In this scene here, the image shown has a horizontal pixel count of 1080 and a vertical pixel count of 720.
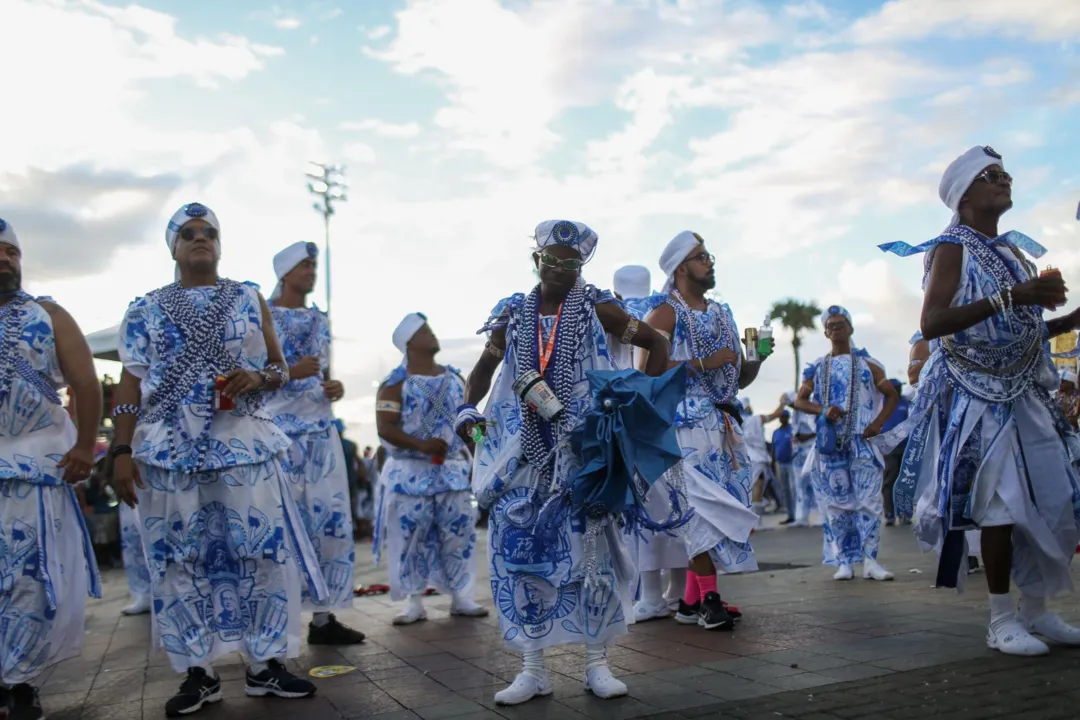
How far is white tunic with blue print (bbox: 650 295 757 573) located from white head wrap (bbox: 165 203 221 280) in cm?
301

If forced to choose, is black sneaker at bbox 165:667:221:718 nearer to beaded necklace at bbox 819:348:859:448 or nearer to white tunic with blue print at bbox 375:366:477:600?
white tunic with blue print at bbox 375:366:477:600

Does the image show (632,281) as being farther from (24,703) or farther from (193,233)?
(24,703)

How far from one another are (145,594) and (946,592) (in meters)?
6.87

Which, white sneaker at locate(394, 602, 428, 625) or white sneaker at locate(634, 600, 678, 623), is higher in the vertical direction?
white sneaker at locate(634, 600, 678, 623)

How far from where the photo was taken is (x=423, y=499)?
7.77m

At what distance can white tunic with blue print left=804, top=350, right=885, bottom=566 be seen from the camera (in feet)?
29.1

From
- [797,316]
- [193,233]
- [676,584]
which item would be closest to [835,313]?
[676,584]

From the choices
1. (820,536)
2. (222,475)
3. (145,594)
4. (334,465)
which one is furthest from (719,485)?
(820,536)

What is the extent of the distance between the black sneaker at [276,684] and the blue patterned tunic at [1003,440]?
327 cm

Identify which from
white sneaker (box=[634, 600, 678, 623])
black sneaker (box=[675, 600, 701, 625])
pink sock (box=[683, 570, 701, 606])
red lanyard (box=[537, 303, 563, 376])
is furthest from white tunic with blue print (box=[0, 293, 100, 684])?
pink sock (box=[683, 570, 701, 606])

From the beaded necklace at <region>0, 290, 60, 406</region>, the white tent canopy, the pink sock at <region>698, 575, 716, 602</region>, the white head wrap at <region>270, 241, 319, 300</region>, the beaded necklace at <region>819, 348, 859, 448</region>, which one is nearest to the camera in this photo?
the beaded necklace at <region>0, 290, 60, 406</region>

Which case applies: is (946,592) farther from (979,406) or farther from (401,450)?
(401,450)

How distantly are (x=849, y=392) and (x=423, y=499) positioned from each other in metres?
4.15

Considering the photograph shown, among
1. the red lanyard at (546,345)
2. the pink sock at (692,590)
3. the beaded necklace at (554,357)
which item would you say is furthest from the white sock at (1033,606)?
the red lanyard at (546,345)
